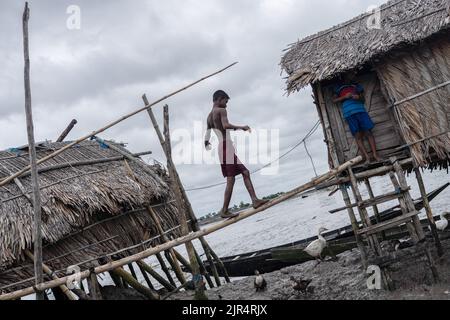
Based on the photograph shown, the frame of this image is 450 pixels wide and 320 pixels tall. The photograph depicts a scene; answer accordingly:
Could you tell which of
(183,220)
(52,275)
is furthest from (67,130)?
(183,220)

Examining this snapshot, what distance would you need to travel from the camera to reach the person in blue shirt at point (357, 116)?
24.6 feet

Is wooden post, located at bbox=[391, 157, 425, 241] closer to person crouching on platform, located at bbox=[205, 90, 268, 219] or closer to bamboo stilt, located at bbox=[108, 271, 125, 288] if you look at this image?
person crouching on platform, located at bbox=[205, 90, 268, 219]

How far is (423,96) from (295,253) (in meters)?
5.60

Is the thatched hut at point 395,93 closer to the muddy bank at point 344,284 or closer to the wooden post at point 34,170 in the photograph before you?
the muddy bank at point 344,284

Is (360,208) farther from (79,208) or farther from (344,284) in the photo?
(79,208)

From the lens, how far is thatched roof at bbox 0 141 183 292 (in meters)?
7.07

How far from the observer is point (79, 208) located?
797cm

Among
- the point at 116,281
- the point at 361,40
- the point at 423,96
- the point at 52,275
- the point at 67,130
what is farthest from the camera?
the point at 67,130

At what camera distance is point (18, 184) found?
7.86m

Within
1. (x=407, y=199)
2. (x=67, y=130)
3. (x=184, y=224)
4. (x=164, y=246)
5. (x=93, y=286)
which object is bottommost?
(x=407, y=199)

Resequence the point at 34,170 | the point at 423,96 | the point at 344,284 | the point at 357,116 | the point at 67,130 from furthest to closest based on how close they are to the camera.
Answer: the point at 67,130 < the point at 344,284 < the point at 357,116 < the point at 423,96 < the point at 34,170

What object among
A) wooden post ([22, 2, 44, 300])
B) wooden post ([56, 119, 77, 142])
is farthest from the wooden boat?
wooden post ([22, 2, 44, 300])
